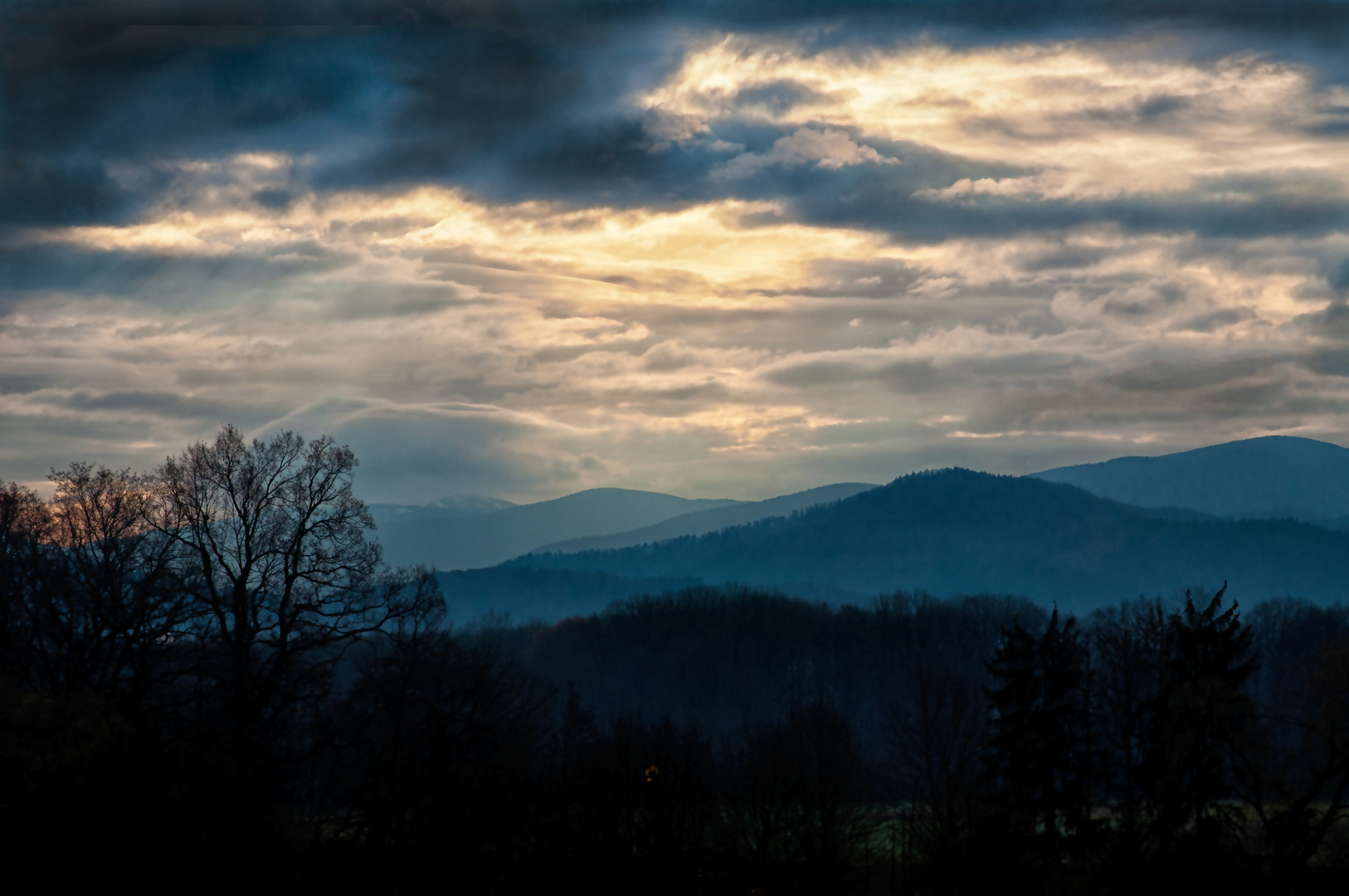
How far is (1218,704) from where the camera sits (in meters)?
45.3

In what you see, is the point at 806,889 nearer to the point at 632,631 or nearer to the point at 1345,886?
the point at 1345,886

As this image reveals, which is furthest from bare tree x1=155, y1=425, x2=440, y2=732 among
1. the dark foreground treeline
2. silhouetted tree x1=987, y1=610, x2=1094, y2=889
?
silhouetted tree x1=987, y1=610, x2=1094, y2=889

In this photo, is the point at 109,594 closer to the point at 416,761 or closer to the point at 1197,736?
the point at 416,761

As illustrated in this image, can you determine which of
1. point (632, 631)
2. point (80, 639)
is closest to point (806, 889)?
point (80, 639)

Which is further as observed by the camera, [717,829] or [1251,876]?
[717,829]

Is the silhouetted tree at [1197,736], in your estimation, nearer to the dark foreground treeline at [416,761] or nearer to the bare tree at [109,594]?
the dark foreground treeline at [416,761]

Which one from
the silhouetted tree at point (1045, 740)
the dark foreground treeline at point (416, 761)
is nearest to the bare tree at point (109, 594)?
the dark foreground treeline at point (416, 761)

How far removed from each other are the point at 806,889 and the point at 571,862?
44.1 ft

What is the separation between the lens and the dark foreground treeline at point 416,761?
1399 inches

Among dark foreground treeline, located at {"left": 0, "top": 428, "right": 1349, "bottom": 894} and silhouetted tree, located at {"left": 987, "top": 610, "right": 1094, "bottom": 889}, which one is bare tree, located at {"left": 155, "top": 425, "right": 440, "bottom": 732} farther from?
silhouetted tree, located at {"left": 987, "top": 610, "right": 1094, "bottom": 889}

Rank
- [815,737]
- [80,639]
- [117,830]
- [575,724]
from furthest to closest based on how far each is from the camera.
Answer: [575,724]
[815,737]
[80,639]
[117,830]

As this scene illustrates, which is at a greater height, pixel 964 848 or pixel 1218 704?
pixel 1218 704

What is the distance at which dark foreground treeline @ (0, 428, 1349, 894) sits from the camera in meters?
35.5

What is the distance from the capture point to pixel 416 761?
51.6 metres
